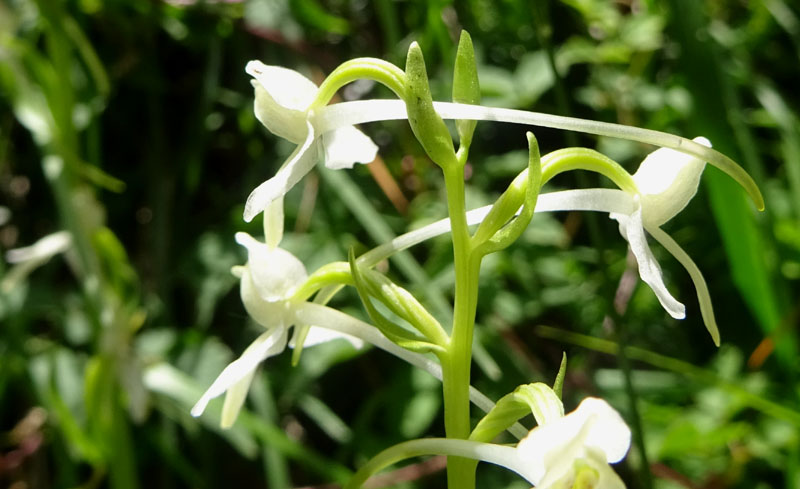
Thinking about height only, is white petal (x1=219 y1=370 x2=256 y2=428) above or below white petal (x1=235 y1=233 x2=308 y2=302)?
below

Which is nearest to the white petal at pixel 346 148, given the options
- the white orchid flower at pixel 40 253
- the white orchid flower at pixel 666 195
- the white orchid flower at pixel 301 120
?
the white orchid flower at pixel 301 120

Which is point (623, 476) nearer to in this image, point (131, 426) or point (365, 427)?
point (365, 427)

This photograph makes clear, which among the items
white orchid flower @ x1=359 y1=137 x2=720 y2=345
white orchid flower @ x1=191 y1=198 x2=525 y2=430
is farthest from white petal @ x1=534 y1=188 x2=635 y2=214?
white orchid flower @ x1=191 y1=198 x2=525 y2=430

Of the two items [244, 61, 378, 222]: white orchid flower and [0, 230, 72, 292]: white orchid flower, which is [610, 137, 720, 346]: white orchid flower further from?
[0, 230, 72, 292]: white orchid flower

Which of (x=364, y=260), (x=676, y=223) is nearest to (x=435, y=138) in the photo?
(x=364, y=260)

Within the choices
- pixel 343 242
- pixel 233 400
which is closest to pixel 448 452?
pixel 233 400

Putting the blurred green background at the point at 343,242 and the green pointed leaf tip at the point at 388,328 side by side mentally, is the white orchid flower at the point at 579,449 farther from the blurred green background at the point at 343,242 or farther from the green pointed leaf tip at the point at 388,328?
the blurred green background at the point at 343,242
